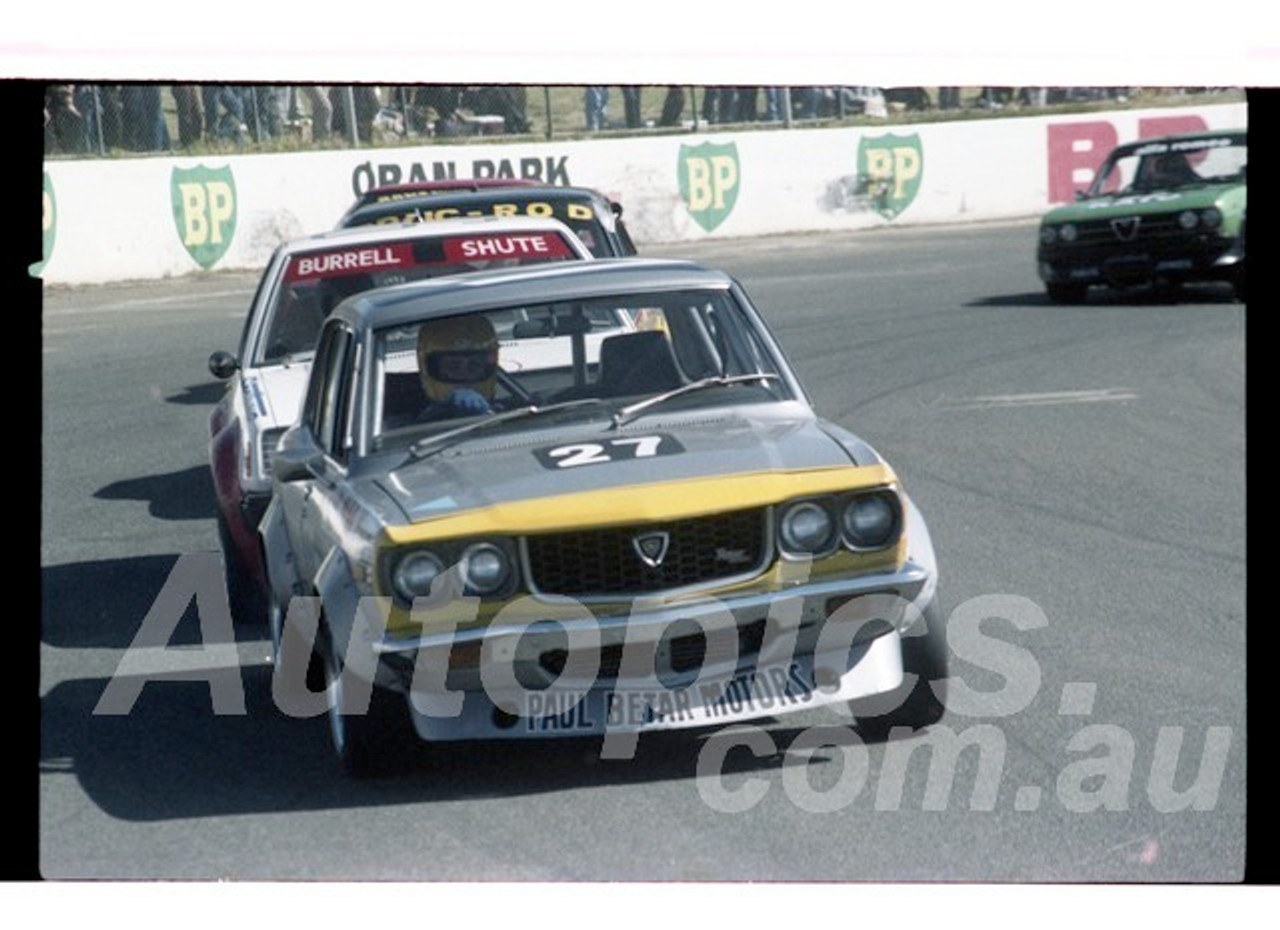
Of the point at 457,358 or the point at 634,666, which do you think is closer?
the point at 634,666

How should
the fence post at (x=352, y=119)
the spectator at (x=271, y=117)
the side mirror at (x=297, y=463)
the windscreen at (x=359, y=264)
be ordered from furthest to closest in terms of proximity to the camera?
the fence post at (x=352, y=119) → the spectator at (x=271, y=117) → the windscreen at (x=359, y=264) → the side mirror at (x=297, y=463)

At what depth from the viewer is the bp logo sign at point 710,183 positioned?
2797 centimetres

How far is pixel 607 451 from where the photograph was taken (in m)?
6.17

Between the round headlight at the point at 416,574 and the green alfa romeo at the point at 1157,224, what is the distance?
42.0ft

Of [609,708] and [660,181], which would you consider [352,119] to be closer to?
[660,181]

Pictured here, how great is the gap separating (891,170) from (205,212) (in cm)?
870

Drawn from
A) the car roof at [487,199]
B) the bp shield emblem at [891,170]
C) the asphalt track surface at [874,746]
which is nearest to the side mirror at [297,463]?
the asphalt track surface at [874,746]

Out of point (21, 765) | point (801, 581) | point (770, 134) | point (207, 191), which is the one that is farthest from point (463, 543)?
point (770, 134)

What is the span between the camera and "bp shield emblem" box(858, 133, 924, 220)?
28.9m

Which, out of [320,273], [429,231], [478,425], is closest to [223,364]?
[320,273]

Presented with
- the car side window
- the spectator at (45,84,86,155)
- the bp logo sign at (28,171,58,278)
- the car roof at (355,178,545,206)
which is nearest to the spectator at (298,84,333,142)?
the spectator at (45,84,86,155)

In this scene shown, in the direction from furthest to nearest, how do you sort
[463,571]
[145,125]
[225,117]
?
[225,117] → [145,125] → [463,571]

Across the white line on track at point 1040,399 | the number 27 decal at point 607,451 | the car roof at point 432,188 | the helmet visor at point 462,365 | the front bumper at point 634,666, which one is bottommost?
the white line on track at point 1040,399

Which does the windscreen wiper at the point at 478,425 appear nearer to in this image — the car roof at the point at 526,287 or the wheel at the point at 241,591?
the car roof at the point at 526,287
